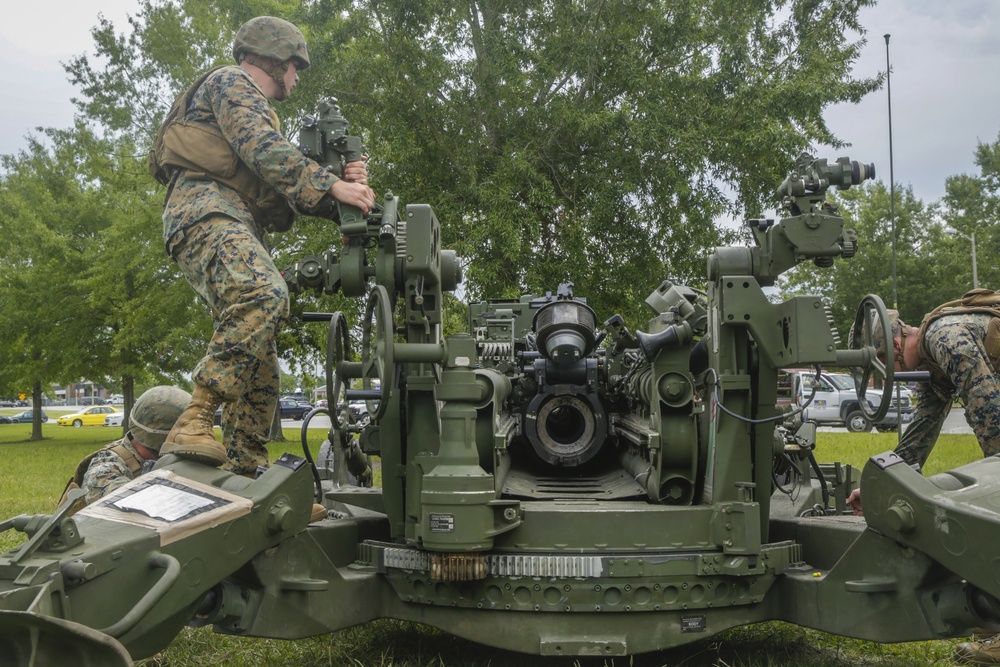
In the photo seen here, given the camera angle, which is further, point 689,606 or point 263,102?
point 263,102

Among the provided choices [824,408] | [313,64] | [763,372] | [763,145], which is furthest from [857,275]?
[763,372]

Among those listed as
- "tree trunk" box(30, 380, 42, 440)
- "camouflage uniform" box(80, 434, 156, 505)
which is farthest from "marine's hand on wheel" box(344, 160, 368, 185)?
"tree trunk" box(30, 380, 42, 440)

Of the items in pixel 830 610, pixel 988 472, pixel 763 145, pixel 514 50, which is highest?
pixel 514 50

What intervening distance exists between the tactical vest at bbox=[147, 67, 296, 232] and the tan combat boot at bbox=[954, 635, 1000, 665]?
375cm

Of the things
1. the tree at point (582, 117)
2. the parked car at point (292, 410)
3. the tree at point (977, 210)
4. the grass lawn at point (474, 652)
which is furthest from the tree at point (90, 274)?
the tree at point (977, 210)

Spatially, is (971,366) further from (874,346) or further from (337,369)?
(337,369)

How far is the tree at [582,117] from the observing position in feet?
46.9

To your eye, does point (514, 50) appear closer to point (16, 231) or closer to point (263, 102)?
point (263, 102)

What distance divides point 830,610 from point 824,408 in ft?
85.7

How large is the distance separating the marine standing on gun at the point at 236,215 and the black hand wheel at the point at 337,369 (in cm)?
27

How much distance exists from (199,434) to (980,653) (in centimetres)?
358

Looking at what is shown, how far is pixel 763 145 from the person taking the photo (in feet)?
46.5

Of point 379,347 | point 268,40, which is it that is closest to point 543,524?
point 379,347

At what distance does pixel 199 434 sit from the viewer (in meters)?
3.76
